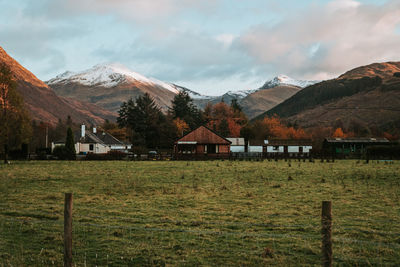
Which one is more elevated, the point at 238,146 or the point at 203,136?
the point at 203,136

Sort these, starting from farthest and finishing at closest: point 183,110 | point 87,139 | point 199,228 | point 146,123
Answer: point 183,110
point 146,123
point 87,139
point 199,228

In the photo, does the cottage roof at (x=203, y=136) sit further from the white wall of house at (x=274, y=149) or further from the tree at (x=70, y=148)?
the tree at (x=70, y=148)

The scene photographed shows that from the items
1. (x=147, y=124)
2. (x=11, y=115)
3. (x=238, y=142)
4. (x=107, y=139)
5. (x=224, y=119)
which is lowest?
(x=238, y=142)

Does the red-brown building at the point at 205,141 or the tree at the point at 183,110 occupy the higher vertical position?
the tree at the point at 183,110

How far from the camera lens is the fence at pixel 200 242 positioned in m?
6.48

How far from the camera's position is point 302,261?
21.2ft

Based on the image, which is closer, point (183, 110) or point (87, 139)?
point (87, 139)

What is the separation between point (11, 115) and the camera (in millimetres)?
39938

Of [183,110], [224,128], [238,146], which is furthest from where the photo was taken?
[183,110]

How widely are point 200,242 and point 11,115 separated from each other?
39139 millimetres

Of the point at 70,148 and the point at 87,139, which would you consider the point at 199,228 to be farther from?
the point at 87,139

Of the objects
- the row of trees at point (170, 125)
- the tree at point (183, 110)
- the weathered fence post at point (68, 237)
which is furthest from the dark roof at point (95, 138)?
the weathered fence post at point (68, 237)

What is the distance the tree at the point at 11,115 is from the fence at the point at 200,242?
34122 mm

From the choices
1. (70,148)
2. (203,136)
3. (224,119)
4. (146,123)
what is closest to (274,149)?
(224,119)
